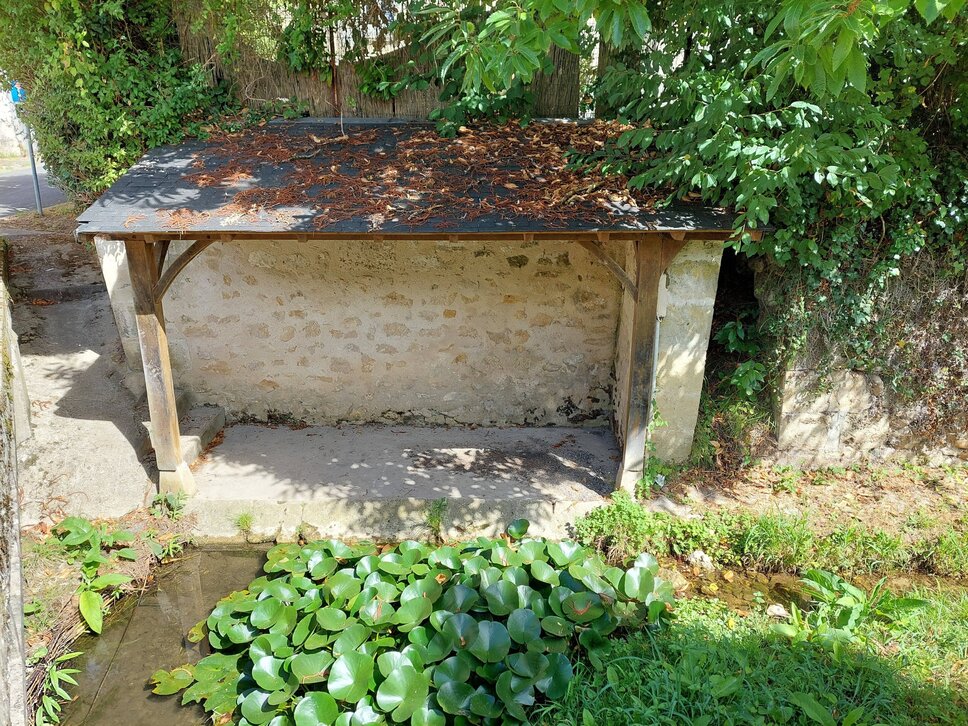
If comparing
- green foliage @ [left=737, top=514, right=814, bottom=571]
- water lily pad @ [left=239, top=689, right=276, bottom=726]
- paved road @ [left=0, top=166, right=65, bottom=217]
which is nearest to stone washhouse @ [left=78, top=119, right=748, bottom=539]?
green foliage @ [left=737, top=514, right=814, bottom=571]

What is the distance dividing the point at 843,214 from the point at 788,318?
855mm

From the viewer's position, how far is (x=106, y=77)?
222 inches

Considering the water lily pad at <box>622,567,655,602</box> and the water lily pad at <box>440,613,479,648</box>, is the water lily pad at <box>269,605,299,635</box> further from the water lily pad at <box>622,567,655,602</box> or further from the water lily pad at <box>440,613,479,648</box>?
the water lily pad at <box>622,567,655,602</box>

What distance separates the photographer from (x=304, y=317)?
5.99 m

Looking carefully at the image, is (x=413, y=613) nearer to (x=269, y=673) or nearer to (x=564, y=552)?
(x=269, y=673)

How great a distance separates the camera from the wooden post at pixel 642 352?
468 centimetres

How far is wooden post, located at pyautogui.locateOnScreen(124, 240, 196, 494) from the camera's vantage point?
4.79m

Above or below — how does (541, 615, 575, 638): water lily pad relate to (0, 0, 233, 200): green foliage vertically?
below

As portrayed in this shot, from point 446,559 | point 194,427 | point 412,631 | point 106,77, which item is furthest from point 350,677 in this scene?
point 106,77

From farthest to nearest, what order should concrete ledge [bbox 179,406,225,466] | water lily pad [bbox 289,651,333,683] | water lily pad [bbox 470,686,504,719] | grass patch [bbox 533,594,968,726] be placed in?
concrete ledge [bbox 179,406,225,466], water lily pad [bbox 289,651,333,683], water lily pad [bbox 470,686,504,719], grass patch [bbox 533,594,968,726]

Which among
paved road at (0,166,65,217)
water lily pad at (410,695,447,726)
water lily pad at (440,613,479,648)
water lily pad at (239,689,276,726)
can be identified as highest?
paved road at (0,166,65,217)

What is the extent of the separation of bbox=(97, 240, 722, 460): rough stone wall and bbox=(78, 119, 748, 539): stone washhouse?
0.06 ft

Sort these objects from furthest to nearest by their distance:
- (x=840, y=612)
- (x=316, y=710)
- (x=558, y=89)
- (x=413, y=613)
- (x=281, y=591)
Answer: (x=558, y=89) < (x=281, y=591) < (x=840, y=612) < (x=413, y=613) < (x=316, y=710)

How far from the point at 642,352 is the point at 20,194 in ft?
43.0
